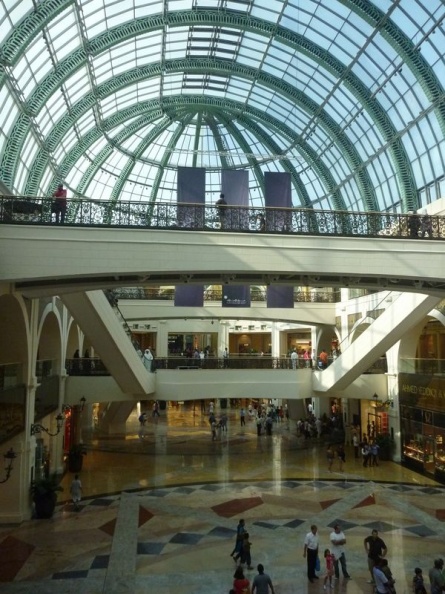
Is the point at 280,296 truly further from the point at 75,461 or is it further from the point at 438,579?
the point at 75,461

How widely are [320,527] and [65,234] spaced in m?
11.2

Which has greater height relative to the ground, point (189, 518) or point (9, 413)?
point (9, 413)

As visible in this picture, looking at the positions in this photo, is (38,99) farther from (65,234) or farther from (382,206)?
(382,206)

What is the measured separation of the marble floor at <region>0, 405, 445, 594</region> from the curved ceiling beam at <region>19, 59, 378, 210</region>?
50.0 feet

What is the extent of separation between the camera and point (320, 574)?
11695mm

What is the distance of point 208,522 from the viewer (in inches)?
619

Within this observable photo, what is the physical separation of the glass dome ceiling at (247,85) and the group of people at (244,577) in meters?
14.8

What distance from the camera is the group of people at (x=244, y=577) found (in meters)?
9.49

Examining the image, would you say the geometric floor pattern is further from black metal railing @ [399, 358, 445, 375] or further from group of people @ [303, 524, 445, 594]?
black metal railing @ [399, 358, 445, 375]

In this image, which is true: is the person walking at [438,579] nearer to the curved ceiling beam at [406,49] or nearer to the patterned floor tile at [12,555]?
the patterned floor tile at [12,555]

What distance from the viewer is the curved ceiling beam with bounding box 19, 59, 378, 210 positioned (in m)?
28.8

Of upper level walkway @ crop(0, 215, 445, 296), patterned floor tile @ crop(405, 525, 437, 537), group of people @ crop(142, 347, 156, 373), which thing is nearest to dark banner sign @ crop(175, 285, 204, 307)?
upper level walkway @ crop(0, 215, 445, 296)

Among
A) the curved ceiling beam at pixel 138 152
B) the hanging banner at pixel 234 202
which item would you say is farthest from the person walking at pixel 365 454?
the curved ceiling beam at pixel 138 152

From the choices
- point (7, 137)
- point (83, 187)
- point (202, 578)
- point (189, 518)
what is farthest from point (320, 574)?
point (83, 187)
